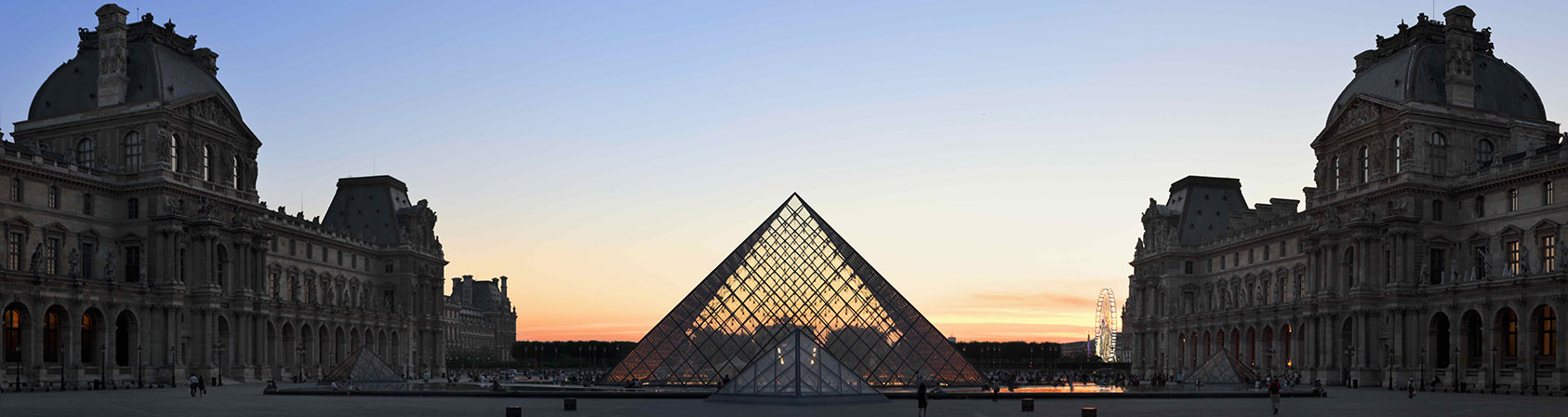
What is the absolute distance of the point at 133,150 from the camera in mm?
54688

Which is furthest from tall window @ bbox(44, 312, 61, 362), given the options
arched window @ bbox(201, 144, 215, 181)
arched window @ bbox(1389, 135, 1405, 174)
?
arched window @ bbox(1389, 135, 1405, 174)

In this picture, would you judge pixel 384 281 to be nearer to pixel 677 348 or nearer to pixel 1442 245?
pixel 677 348

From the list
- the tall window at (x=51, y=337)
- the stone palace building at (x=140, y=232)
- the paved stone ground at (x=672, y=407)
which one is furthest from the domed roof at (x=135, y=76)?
the paved stone ground at (x=672, y=407)

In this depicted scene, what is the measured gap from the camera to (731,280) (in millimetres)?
45562

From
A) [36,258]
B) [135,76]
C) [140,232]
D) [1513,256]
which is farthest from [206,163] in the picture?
[1513,256]

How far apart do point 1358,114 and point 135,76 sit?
156 ft

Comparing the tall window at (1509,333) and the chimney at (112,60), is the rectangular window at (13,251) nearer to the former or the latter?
the chimney at (112,60)

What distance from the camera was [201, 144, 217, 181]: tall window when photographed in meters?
57.4

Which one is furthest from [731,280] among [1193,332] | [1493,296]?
[1193,332]

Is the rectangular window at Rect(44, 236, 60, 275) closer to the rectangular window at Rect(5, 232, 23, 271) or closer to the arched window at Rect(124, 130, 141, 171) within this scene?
the rectangular window at Rect(5, 232, 23, 271)

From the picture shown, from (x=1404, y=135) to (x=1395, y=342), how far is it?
760 centimetres

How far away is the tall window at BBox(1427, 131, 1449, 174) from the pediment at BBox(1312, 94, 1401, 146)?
5.71 ft

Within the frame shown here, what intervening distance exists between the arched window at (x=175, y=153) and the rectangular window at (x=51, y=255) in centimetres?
518

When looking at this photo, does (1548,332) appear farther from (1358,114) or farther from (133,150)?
(133,150)
